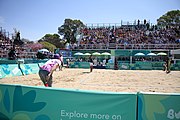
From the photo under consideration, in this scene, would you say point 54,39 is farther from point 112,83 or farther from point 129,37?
point 112,83

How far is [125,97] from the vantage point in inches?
132

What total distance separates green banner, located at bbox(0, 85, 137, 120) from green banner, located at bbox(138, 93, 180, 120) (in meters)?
0.13

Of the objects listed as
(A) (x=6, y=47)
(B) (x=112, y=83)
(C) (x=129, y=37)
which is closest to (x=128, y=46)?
(C) (x=129, y=37)

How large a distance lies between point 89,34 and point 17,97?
3746 cm

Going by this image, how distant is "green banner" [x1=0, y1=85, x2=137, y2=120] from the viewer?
3396 mm

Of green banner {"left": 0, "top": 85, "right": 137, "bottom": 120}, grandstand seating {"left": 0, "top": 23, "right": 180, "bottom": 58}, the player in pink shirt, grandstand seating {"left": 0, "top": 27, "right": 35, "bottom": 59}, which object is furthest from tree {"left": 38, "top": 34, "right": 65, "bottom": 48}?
green banner {"left": 0, "top": 85, "right": 137, "bottom": 120}

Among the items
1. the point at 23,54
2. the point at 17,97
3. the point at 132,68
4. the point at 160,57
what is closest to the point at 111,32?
the point at 160,57

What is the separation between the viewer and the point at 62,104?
145 inches

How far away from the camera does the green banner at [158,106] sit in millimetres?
3215

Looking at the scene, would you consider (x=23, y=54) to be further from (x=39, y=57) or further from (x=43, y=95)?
(x=43, y=95)

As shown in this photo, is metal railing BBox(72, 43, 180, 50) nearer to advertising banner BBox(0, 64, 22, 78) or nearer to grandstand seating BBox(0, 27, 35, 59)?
grandstand seating BBox(0, 27, 35, 59)

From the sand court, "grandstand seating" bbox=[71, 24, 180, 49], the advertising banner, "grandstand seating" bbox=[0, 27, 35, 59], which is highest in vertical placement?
"grandstand seating" bbox=[71, 24, 180, 49]

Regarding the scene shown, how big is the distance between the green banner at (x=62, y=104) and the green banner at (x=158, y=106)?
134 mm

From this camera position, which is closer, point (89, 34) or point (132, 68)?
point (132, 68)
